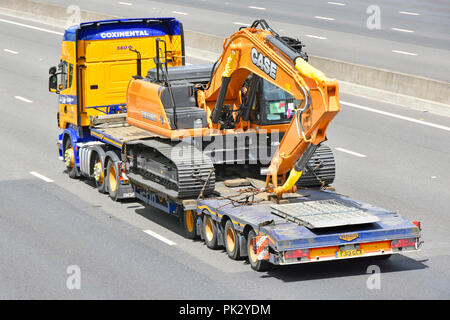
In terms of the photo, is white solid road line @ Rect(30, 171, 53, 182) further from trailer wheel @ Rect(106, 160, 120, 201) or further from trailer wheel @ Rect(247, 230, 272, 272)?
trailer wheel @ Rect(247, 230, 272, 272)

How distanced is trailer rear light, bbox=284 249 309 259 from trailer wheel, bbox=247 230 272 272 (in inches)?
35.4

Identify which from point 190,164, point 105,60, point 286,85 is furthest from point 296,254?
point 105,60

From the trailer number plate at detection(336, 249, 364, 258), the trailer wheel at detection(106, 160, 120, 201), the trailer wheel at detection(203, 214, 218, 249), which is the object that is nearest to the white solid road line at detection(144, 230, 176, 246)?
the trailer wheel at detection(203, 214, 218, 249)

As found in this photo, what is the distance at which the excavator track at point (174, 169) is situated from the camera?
1877cm

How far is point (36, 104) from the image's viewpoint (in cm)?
3450

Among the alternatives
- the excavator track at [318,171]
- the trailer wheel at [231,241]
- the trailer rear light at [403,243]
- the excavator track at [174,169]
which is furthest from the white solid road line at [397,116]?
the trailer wheel at [231,241]

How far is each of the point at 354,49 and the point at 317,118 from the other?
24230 mm

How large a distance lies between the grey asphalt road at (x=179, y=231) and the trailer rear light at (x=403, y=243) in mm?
547

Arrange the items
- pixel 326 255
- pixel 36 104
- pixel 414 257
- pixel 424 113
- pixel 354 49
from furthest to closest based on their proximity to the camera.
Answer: pixel 354 49, pixel 36 104, pixel 424 113, pixel 414 257, pixel 326 255

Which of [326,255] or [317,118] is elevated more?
[317,118]

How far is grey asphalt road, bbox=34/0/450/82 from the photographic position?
38.7 metres

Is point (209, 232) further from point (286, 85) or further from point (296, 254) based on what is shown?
point (286, 85)

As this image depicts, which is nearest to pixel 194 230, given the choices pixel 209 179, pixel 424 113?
pixel 209 179
